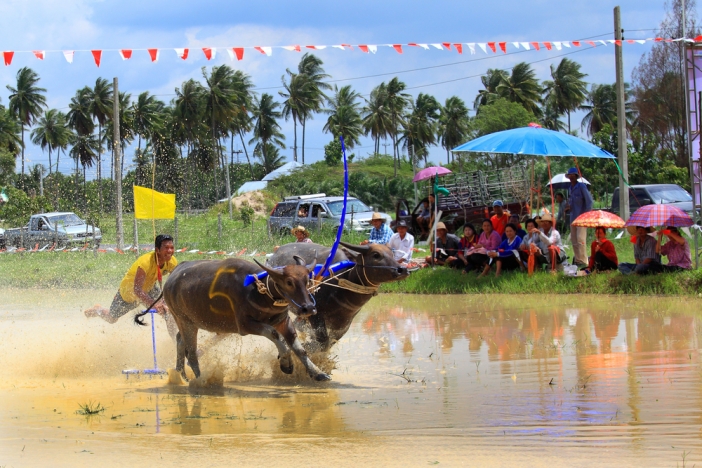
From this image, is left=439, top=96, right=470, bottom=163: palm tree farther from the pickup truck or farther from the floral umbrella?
the floral umbrella

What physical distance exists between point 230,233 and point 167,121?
127 ft

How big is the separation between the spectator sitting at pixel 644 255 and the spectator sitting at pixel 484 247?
2.27 metres

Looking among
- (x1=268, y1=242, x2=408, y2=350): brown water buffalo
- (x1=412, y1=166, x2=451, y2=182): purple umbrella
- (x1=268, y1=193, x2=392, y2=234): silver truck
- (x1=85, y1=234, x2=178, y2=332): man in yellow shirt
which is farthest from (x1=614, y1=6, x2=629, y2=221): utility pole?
(x1=85, y1=234, x2=178, y2=332): man in yellow shirt

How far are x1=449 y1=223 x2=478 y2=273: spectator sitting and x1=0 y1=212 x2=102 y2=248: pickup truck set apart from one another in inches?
524

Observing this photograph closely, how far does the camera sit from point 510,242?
1445cm

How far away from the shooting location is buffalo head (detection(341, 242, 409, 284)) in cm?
842

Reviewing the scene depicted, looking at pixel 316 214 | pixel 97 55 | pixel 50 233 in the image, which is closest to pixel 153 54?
pixel 97 55

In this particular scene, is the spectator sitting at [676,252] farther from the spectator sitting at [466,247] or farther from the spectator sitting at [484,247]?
the spectator sitting at [466,247]

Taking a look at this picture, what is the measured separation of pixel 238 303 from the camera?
26.4ft

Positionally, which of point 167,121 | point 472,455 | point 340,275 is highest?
point 167,121

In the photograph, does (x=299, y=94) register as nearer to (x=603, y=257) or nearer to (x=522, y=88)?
(x=522, y=88)

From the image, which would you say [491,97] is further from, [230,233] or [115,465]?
[115,465]

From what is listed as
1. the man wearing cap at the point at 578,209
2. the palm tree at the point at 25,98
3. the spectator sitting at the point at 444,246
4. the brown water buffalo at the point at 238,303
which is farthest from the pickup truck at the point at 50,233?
the palm tree at the point at 25,98

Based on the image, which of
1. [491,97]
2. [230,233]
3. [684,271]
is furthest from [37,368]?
[491,97]
